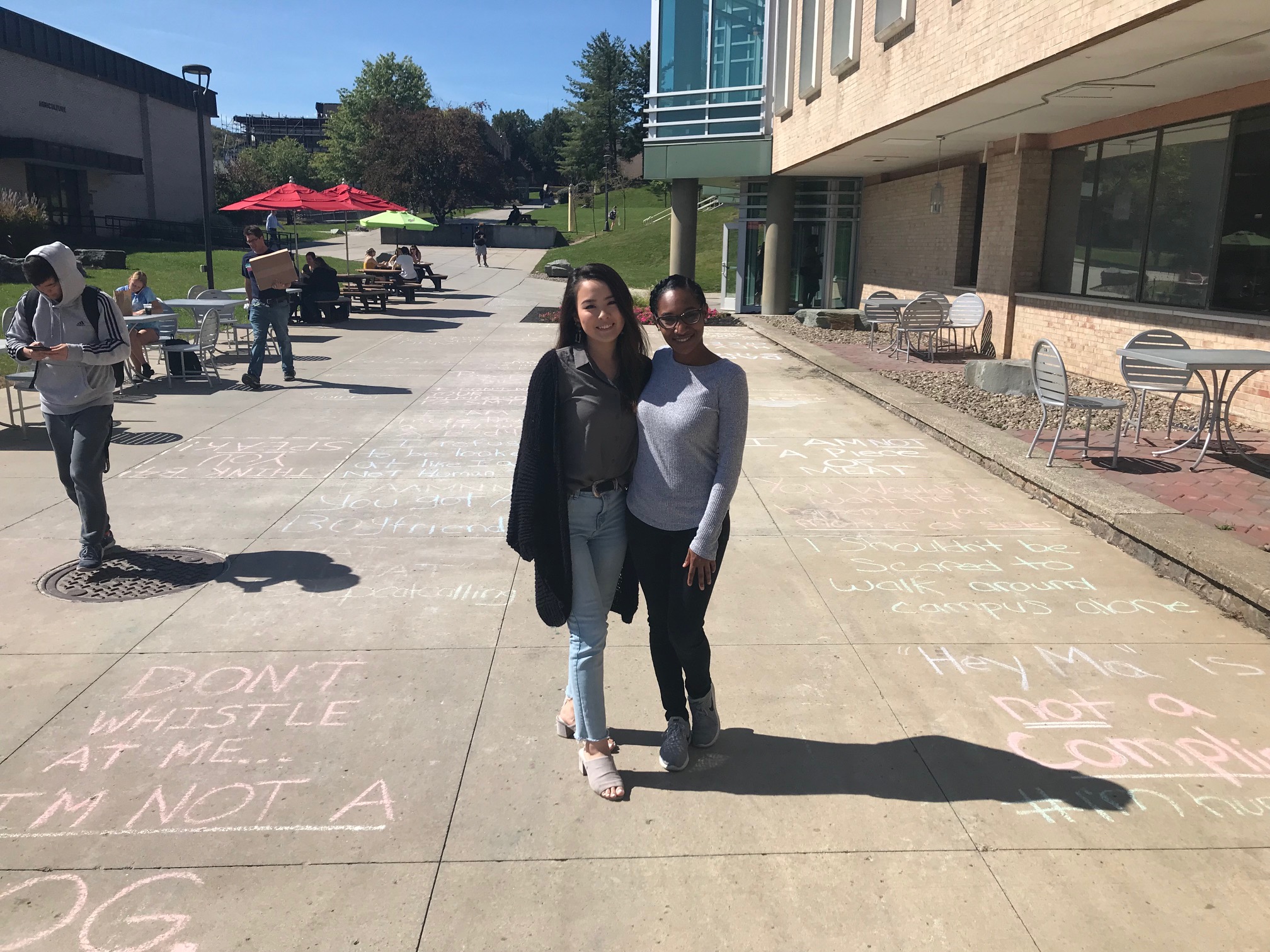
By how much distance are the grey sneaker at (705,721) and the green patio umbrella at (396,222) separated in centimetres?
2344

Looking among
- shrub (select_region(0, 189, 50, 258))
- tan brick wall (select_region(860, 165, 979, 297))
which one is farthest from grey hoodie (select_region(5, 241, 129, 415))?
shrub (select_region(0, 189, 50, 258))

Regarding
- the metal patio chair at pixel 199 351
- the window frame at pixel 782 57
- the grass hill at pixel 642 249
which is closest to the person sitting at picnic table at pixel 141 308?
the metal patio chair at pixel 199 351

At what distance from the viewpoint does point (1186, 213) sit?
10672mm

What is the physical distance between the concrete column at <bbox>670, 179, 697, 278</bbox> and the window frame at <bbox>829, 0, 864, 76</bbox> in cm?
780

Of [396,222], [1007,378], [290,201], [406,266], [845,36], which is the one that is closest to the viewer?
[1007,378]

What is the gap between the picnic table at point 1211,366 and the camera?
7.25m

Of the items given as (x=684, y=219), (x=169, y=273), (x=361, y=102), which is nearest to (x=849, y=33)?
(x=684, y=219)

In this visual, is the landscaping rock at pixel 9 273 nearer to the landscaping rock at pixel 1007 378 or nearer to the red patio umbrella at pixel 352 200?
the red patio umbrella at pixel 352 200

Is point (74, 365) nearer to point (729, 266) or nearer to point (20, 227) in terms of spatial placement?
point (729, 266)

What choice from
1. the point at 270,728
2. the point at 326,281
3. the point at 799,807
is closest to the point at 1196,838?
the point at 799,807

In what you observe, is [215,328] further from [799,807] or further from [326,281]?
[799,807]

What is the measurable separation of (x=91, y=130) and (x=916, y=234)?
40.9 meters

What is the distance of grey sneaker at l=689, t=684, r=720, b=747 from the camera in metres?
3.48

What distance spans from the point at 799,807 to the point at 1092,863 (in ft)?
3.02
